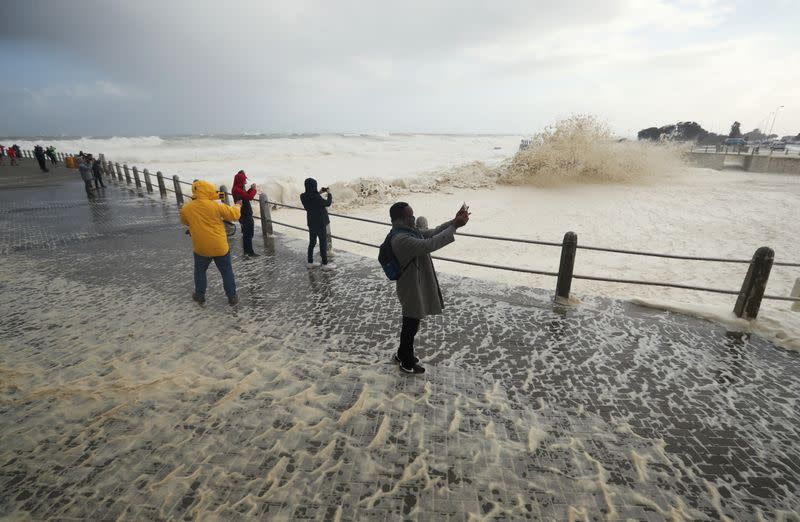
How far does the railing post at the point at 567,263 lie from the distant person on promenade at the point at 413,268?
2.70 meters

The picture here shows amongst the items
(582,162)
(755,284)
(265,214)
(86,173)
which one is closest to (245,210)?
(265,214)

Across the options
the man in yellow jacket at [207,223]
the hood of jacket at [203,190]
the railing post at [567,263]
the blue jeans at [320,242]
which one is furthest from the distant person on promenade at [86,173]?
the railing post at [567,263]

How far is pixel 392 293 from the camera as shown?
19.6 feet

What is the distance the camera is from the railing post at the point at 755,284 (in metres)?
4.86

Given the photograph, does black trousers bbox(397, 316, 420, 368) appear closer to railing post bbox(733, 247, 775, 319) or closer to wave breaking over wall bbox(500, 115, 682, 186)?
railing post bbox(733, 247, 775, 319)

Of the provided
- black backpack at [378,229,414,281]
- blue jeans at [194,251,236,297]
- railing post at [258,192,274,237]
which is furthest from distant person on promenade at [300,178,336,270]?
black backpack at [378,229,414,281]

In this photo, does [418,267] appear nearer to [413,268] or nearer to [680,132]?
[413,268]

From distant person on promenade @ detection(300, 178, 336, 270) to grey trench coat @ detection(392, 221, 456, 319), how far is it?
3.15 metres

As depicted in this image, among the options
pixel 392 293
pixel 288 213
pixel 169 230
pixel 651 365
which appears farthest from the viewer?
pixel 288 213

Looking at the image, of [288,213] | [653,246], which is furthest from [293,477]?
[288,213]

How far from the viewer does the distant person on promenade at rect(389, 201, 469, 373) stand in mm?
3305

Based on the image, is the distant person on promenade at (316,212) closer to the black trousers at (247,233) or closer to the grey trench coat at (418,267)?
the black trousers at (247,233)

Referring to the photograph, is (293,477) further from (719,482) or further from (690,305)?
(690,305)

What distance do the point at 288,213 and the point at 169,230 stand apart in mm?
7480
